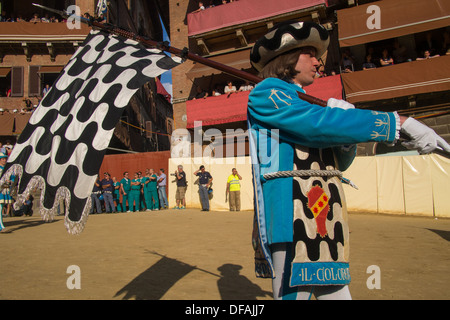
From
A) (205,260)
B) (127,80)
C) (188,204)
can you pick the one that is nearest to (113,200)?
(188,204)

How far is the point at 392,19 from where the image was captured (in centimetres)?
1422

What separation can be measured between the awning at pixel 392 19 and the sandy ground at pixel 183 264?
9177mm

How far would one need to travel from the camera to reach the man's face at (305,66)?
203cm

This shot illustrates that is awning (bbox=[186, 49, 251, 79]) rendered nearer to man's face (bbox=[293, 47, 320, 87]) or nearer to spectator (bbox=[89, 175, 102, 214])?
spectator (bbox=[89, 175, 102, 214])

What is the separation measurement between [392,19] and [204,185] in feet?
34.2

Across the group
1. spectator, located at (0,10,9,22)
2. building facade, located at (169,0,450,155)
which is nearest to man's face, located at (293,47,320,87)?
building facade, located at (169,0,450,155)

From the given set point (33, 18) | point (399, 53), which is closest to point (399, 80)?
point (399, 53)

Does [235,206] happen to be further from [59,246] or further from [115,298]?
[115,298]

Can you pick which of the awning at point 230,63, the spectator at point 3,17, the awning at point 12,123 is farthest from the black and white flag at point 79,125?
the spectator at point 3,17

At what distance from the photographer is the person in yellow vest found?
45.2 ft

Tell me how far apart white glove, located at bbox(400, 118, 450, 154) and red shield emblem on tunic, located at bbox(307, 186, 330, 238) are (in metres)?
0.49

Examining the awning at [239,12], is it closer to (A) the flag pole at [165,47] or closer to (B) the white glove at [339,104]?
(A) the flag pole at [165,47]

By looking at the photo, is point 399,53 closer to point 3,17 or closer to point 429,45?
point 429,45
